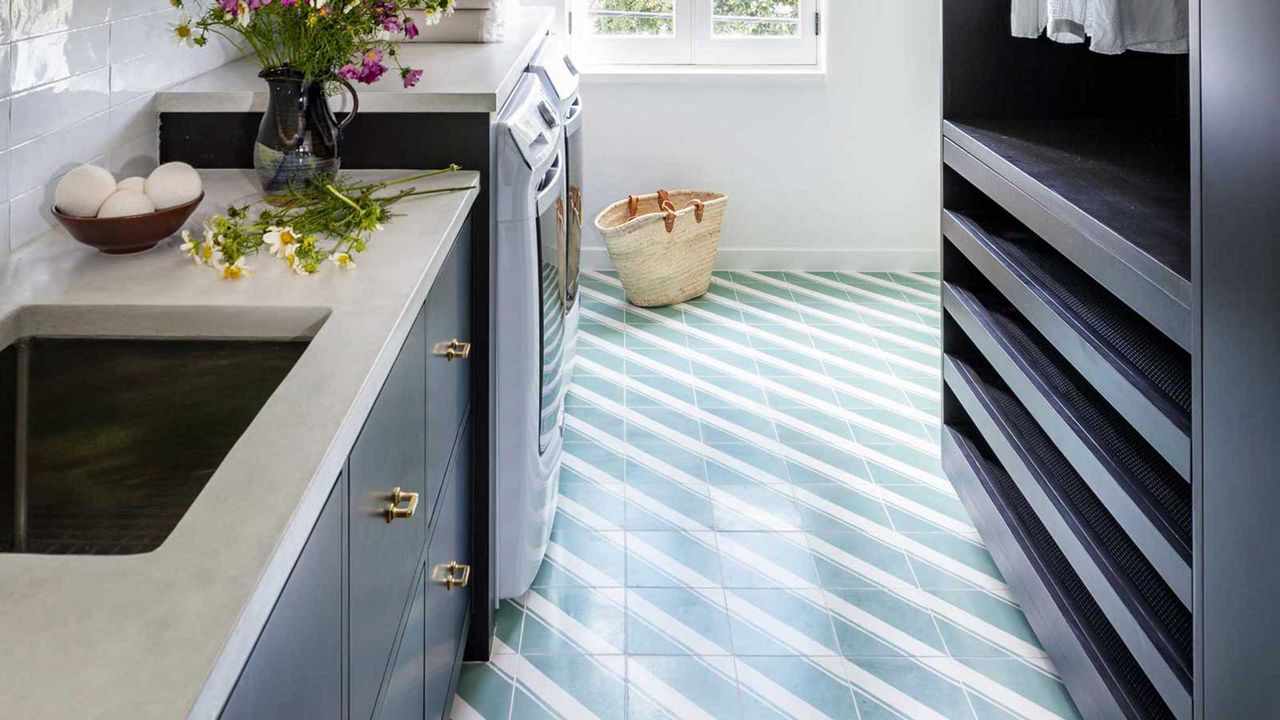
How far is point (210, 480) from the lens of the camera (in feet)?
3.33

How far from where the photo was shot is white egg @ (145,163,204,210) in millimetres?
1669

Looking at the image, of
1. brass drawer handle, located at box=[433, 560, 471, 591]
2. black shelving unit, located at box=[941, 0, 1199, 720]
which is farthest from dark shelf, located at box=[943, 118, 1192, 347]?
brass drawer handle, located at box=[433, 560, 471, 591]

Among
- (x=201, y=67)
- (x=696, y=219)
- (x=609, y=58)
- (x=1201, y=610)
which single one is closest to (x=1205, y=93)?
(x=1201, y=610)

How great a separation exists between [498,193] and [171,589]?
4.67ft

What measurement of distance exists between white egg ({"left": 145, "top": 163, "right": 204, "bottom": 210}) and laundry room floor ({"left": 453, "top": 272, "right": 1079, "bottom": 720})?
104 centimetres

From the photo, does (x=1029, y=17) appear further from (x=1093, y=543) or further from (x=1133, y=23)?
(x=1093, y=543)

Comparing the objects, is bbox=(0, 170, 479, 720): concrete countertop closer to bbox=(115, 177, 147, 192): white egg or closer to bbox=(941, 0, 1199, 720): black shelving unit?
bbox=(115, 177, 147, 192): white egg

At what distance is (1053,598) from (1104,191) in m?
0.73

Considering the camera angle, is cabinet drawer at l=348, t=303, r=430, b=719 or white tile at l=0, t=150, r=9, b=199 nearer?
cabinet drawer at l=348, t=303, r=430, b=719

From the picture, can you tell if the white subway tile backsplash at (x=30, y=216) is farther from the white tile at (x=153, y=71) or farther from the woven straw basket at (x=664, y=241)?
the woven straw basket at (x=664, y=241)

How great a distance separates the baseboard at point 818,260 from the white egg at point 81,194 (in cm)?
346

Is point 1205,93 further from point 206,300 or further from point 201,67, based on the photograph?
point 201,67

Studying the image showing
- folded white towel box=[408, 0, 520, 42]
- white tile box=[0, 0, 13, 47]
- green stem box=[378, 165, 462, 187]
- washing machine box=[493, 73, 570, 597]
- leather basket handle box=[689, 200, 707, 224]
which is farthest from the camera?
leather basket handle box=[689, 200, 707, 224]

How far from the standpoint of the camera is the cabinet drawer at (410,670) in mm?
1496
